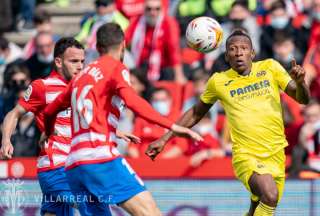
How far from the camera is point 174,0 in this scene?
1712 centimetres

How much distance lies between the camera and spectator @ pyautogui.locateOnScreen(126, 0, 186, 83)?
16.0 meters

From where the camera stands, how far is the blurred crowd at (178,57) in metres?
14.4

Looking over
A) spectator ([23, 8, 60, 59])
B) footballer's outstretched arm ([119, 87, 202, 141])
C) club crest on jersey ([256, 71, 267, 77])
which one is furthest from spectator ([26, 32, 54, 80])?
footballer's outstretched arm ([119, 87, 202, 141])

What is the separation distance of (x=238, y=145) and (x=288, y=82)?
31.6 inches

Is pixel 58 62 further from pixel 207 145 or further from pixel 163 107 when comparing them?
pixel 163 107

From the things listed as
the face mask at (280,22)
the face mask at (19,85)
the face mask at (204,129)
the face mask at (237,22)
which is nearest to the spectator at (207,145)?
the face mask at (204,129)

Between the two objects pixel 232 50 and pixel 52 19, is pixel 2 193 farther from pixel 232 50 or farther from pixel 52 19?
pixel 52 19

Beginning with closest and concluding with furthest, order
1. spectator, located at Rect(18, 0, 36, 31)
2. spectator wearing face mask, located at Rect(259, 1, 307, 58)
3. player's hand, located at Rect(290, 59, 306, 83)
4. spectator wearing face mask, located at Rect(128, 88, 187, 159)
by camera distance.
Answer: player's hand, located at Rect(290, 59, 306, 83) → spectator wearing face mask, located at Rect(128, 88, 187, 159) → spectator wearing face mask, located at Rect(259, 1, 307, 58) → spectator, located at Rect(18, 0, 36, 31)

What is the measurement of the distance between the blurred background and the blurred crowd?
0.05ft

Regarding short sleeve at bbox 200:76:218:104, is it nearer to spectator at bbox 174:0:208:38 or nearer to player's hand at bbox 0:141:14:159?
player's hand at bbox 0:141:14:159

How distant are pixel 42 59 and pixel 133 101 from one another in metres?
8.26

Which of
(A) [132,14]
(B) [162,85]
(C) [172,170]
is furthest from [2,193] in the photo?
(A) [132,14]

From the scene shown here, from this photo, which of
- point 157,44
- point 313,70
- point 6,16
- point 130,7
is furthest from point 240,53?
point 6,16

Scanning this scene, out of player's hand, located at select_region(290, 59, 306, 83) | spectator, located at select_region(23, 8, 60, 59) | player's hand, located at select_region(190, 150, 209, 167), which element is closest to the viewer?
player's hand, located at select_region(290, 59, 306, 83)
